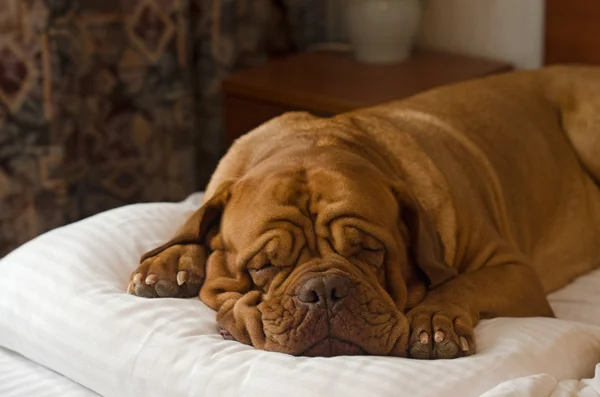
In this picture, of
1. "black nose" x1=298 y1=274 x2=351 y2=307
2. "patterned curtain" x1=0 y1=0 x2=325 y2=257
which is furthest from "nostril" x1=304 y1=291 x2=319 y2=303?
"patterned curtain" x1=0 y1=0 x2=325 y2=257

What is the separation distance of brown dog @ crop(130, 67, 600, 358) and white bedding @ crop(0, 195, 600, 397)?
8cm

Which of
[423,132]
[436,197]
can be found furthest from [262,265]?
[423,132]

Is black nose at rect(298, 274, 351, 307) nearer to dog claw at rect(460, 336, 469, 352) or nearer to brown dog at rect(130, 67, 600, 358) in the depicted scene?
brown dog at rect(130, 67, 600, 358)

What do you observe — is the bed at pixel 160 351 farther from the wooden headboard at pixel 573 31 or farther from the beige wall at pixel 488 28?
the beige wall at pixel 488 28

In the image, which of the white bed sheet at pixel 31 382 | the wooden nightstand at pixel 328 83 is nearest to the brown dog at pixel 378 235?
the white bed sheet at pixel 31 382

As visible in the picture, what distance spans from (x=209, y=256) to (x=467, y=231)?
562mm

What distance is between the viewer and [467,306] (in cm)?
194

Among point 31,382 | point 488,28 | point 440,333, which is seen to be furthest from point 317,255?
point 488,28

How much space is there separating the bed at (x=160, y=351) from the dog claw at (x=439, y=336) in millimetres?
85

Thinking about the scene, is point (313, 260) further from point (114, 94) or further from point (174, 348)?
point (114, 94)

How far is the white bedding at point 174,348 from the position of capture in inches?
63.6

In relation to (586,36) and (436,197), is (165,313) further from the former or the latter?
(586,36)

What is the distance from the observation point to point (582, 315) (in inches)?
88.0

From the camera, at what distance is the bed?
1618 millimetres
